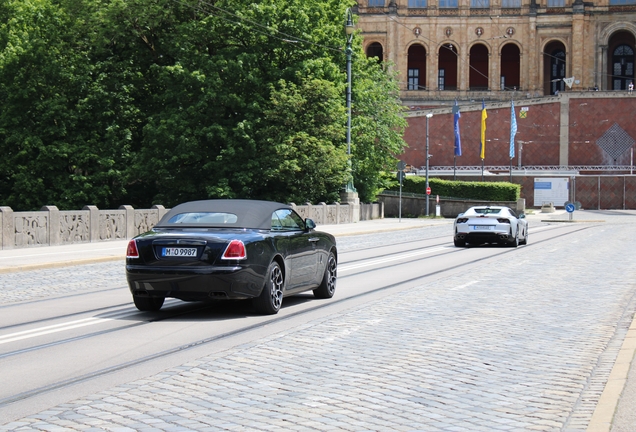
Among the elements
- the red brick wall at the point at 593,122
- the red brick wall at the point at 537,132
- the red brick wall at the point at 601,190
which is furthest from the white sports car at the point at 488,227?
the red brick wall at the point at 593,122

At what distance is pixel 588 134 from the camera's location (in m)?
98.1

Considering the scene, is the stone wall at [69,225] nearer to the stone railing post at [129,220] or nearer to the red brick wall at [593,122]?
the stone railing post at [129,220]

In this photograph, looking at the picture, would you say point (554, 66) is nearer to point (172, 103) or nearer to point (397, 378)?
point (172, 103)

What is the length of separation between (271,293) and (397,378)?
4.62 metres

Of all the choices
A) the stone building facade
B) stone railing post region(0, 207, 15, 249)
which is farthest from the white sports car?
the stone building facade

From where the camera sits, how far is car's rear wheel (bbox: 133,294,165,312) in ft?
42.1

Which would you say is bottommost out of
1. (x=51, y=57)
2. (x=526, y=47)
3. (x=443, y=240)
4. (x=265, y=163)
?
(x=443, y=240)

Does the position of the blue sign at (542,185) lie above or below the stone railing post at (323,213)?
above

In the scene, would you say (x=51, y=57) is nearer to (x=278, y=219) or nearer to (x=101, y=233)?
(x=101, y=233)

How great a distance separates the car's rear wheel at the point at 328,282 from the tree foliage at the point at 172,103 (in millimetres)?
33321

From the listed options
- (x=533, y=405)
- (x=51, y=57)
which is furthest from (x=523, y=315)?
(x=51, y=57)

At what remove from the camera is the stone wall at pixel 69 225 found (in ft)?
88.9

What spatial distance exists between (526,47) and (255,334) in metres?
106

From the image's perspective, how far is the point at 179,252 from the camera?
39.3 ft
